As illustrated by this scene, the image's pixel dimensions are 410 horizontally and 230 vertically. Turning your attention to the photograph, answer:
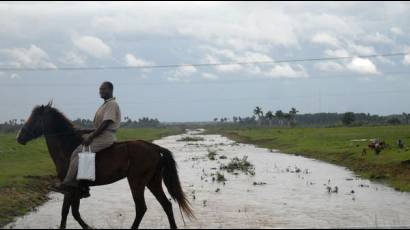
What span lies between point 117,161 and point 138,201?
0.87 m

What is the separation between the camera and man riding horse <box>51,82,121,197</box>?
9320 mm

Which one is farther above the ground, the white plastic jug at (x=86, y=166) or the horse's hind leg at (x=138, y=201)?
the white plastic jug at (x=86, y=166)

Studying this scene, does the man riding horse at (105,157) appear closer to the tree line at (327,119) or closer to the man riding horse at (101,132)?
the man riding horse at (101,132)

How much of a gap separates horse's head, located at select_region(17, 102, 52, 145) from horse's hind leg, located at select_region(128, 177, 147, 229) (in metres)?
2.15

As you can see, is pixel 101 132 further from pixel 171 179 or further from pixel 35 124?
pixel 171 179

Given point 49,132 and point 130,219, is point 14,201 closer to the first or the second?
point 130,219

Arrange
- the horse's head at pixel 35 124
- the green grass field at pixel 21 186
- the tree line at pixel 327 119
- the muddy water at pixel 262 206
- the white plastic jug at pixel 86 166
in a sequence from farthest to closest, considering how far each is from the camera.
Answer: the tree line at pixel 327 119
the green grass field at pixel 21 186
the muddy water at pixel 262 206
the horse's head at pixel 35 124
the white plastic jug at pixel 86 166

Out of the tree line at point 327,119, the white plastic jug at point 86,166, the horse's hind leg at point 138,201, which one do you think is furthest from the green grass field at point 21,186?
the tree line at point 327,119

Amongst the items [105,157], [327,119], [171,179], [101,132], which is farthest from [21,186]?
[327,119]

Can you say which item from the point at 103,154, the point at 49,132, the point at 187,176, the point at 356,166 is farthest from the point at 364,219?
the point at 356,166

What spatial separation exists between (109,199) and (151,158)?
7318 millimetres

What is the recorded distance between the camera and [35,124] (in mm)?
9961

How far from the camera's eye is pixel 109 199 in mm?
16406

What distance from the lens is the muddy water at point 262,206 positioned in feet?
38.9
